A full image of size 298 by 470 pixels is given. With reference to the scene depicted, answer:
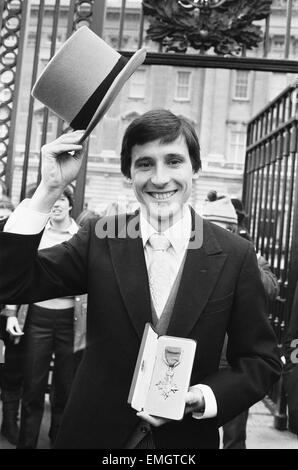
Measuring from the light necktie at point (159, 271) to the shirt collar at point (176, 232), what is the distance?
18 mm

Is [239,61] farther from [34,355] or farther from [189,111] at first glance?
[189,111]

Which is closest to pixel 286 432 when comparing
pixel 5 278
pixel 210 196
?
pixel 210 196

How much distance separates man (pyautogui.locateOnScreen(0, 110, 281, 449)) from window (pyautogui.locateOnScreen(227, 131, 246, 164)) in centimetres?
3205

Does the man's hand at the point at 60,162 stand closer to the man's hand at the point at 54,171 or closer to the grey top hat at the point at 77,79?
the man's hand at the point at 54,171

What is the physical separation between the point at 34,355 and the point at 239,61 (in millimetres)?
2710

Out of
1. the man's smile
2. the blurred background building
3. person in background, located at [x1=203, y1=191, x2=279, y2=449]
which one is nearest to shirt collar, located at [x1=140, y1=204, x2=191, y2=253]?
the man's smile

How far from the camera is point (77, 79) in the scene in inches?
77.2

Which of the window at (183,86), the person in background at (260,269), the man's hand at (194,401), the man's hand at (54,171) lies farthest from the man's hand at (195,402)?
the window at (183,86)

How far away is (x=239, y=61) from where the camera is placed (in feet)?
14.0

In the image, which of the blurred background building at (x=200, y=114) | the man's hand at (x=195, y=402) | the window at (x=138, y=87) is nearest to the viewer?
the man's hand at (x=195, y=402)

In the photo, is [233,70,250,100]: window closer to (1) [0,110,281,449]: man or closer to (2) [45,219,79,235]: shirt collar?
(2) [45,219,79,235]: shirt collar

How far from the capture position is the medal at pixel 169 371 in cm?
166

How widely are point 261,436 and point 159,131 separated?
3995 millimetres

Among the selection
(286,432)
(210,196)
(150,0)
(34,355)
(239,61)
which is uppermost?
(150,0)
